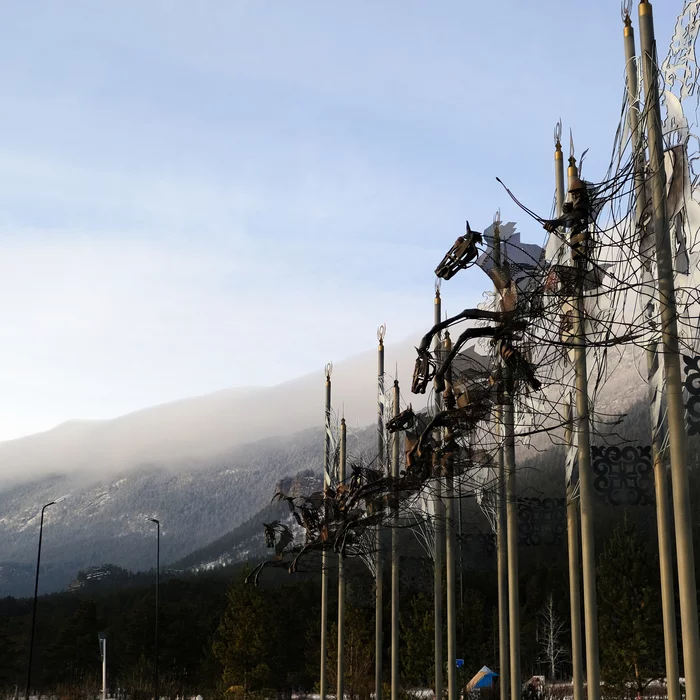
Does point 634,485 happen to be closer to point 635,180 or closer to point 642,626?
point 635,180

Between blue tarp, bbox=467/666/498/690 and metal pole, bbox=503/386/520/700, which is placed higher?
metal pole, bbox=503/386/520/700

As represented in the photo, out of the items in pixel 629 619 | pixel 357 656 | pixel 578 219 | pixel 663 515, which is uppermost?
pixel 578 219

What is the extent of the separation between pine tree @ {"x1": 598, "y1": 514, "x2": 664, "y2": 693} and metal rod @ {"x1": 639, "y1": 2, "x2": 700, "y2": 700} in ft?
123

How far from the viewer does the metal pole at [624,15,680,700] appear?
1093 centimetres

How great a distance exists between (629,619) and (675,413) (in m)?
39.2

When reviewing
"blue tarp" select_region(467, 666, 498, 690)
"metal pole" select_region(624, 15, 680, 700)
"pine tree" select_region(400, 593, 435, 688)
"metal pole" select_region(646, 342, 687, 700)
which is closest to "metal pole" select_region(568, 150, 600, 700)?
"metal pole" select_region(624, 15, 680, 700)

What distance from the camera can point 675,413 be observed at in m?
9.70

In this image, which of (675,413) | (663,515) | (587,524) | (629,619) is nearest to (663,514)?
(663,515)

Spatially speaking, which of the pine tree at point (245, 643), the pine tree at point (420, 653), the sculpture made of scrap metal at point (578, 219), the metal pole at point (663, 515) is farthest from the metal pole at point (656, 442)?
the pine tree at point (245, 643)

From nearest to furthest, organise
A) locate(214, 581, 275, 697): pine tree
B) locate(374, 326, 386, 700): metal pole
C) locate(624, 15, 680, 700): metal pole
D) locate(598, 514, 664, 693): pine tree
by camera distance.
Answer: locate(624, 15, 680, 700): metal pole
locate(374, 326, 386, 700): metal pole
locate(598, 514, 664, 693): pine tree
locate(214, 581, 275, 697): pine tree

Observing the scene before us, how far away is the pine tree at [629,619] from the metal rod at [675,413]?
A: 3747 centimetres

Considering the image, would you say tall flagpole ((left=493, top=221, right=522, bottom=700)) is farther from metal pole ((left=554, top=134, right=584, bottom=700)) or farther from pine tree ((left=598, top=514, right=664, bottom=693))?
pine tree ((left=598, top=514, right=664, bottom=693))

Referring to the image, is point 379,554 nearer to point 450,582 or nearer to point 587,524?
point 450,582

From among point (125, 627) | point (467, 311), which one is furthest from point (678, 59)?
point (125, 627)
